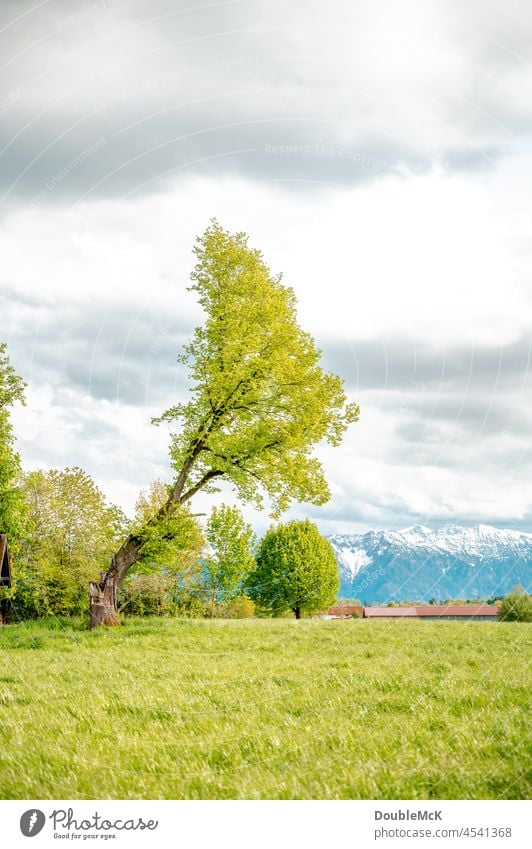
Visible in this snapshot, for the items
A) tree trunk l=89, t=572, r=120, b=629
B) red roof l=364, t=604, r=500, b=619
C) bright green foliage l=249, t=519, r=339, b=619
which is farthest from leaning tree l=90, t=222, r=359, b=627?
red roof l=364, t=604, r=500, b=619

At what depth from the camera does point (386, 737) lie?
340 inches

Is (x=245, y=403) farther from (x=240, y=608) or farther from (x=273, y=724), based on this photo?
(x=240, y=608)

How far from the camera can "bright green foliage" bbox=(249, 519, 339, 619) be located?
7450cm

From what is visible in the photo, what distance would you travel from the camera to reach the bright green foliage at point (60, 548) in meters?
42.0

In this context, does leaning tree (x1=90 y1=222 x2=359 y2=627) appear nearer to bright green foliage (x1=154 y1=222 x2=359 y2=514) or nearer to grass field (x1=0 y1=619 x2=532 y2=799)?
bright green foliage (x1=154 y1=222 x2=359 y2=514)

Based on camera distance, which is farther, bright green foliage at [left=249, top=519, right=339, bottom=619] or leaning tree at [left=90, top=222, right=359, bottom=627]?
bright green foliage at [left=249, top=519, right=339, bottom=619]

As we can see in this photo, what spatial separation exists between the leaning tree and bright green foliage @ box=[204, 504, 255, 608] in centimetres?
1917

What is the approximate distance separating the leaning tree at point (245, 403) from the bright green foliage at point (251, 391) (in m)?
0.04

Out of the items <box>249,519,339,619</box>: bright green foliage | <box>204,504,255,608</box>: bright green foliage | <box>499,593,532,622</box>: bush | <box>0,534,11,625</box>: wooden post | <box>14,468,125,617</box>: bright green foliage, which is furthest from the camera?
<box>249,519,339,619</box>: bright green foliage

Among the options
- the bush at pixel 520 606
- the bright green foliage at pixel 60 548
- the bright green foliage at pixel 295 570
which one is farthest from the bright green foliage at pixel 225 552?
the bush at pixel 520 606

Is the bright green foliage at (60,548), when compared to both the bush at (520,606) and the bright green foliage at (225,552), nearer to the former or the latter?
the bright green foliage at (225,552)
